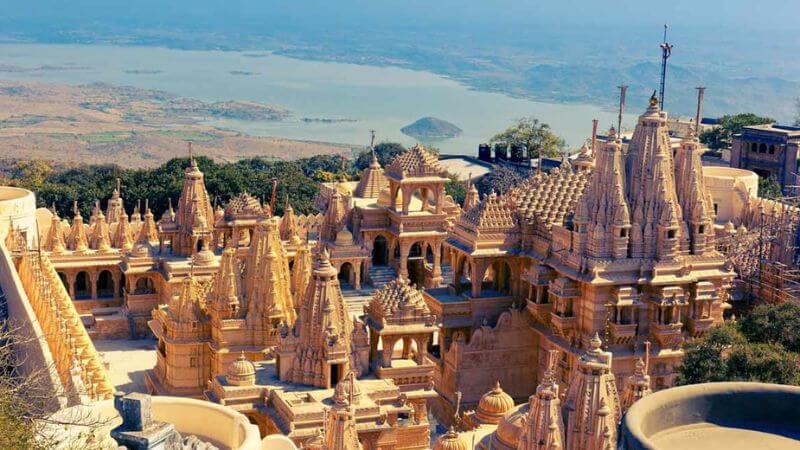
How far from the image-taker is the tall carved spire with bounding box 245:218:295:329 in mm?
30484

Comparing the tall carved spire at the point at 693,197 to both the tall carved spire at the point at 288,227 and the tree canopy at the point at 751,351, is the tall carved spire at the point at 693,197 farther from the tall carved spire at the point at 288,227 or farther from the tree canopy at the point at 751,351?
the tall carved spire at the point at 288,227

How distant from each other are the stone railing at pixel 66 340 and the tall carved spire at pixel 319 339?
4.03 m

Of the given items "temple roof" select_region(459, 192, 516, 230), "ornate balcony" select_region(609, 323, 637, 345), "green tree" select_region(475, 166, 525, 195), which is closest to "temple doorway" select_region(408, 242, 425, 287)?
"temple roof" select_region(459, 192, 516, 230)

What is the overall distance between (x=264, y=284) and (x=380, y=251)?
16341mm

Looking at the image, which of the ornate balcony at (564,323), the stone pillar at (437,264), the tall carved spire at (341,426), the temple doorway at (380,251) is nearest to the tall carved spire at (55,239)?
the temple doorway at (380,251)

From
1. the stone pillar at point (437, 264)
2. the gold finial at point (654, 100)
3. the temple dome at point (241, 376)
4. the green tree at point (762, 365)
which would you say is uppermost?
the gold finial at point (654, 100)

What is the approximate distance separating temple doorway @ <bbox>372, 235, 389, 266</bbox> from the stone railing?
1453cm

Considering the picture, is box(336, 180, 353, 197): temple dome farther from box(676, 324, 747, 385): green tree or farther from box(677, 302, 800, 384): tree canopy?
box(676, 324, 747, 385): green tree

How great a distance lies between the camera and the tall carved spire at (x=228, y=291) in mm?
30453

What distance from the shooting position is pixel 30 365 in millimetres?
25922

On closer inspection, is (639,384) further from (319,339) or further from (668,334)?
(668,334)

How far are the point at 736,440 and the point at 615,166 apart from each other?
1564cm

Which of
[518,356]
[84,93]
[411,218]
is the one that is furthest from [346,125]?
[518,356]

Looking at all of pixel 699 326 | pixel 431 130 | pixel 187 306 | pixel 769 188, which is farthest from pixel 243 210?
pixel 431 130
